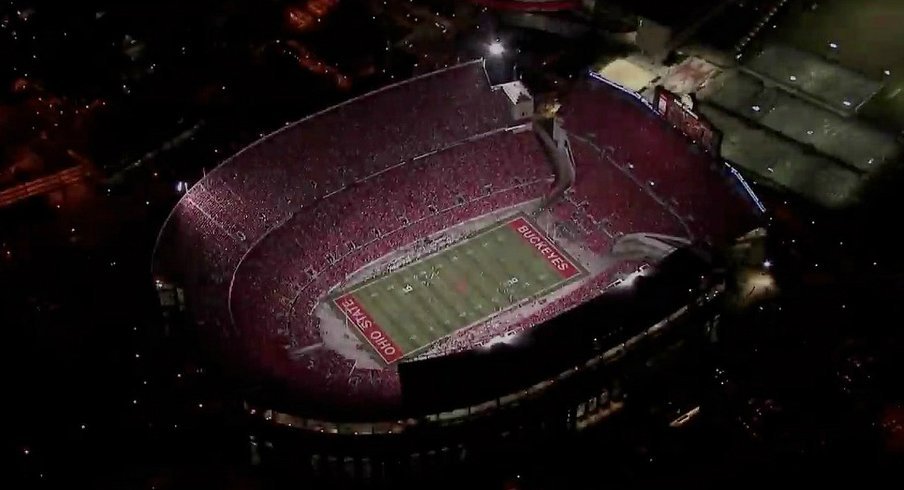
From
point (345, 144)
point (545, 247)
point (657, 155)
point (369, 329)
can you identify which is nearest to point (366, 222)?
point (345, 144)

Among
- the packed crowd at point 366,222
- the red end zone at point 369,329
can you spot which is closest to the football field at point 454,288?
the red end zone at point 369,329

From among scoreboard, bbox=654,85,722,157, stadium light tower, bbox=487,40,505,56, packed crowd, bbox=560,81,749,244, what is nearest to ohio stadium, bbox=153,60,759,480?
packed crowd, bbox=560,81,749,244

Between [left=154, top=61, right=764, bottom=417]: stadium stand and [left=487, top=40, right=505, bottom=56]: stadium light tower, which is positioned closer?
[left=154, top=61, right=764, bottom=417]: stadium stand

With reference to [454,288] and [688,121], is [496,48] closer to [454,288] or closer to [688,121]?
[688,121]

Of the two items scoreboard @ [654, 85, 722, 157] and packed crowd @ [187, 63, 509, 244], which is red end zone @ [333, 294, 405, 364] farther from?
scoreboard @ [654, 85, 722, 157]

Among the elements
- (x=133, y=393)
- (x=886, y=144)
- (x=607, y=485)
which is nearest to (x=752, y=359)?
(x=607, y=485)

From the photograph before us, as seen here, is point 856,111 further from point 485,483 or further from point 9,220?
point 9,220
